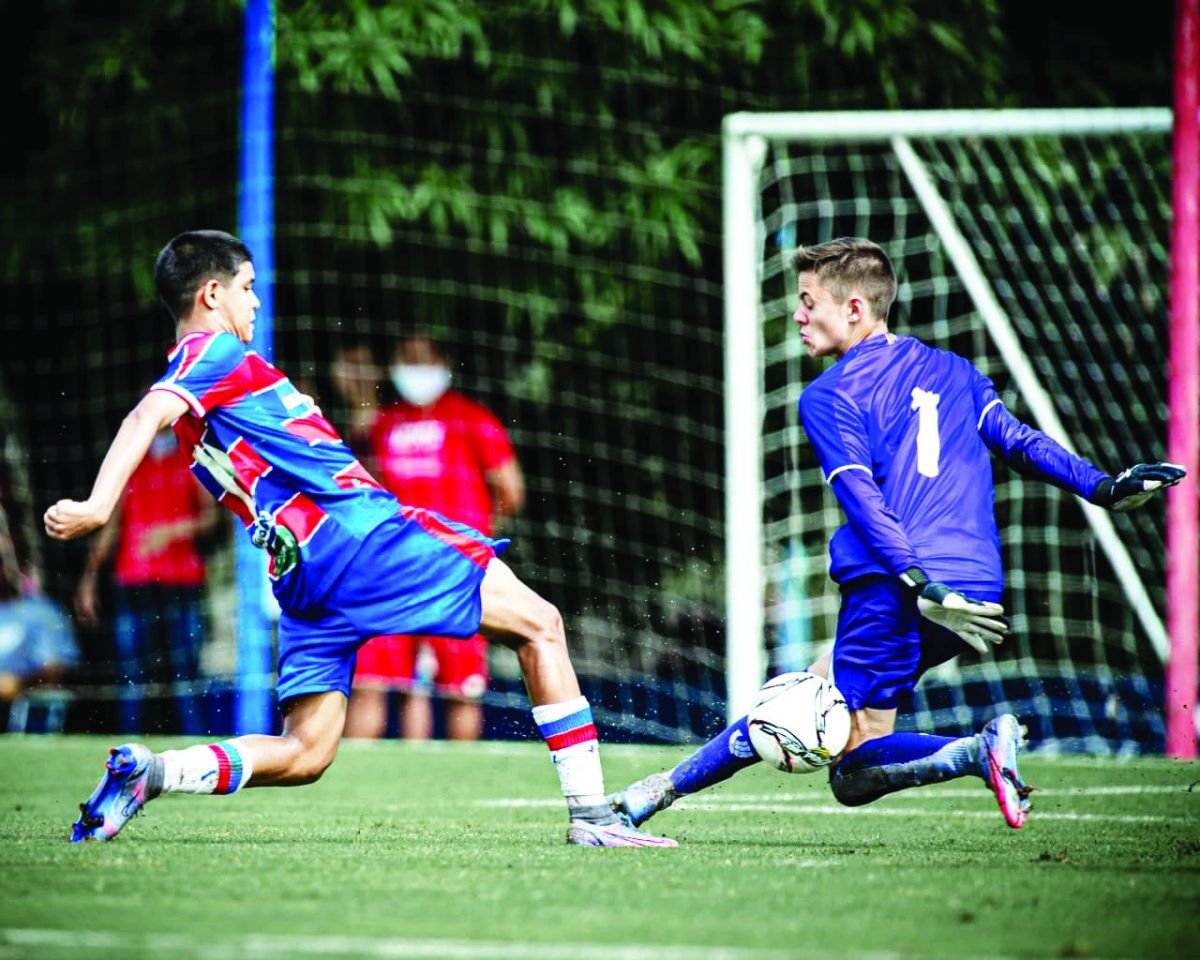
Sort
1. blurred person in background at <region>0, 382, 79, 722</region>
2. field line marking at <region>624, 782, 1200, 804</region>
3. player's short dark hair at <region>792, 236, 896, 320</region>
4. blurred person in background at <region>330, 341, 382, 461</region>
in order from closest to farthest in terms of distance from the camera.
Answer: player's short dark hair at <region>792, 236, 896, 320</region> → field line marking at <region>624, 782, 1200, 804</region> → blurred person in background at <region>330, 341, 382, 461</region> → blurred person in background at <region>0, 382, 79, 722</region>

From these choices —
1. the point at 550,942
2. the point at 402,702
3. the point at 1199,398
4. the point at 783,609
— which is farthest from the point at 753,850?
the point at 402,702

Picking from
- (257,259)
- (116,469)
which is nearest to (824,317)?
(116,469)

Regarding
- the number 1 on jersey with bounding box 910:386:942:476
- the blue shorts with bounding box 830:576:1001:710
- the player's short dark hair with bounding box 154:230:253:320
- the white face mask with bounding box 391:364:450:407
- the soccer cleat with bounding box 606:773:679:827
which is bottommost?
the soccer cleat with bounding box 606:773:679:827

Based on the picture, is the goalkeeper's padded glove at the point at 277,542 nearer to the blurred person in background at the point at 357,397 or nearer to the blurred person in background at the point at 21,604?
the blurred person in background at the point at 357,397

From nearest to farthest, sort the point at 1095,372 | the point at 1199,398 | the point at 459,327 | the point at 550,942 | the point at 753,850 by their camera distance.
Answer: the point at 550,942, the point at 753,850, the point at 1199,398, the point at 1095,372, the point at 459,327

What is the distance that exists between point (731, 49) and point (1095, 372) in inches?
107

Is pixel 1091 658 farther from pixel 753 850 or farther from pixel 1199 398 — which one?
pixel 753 850

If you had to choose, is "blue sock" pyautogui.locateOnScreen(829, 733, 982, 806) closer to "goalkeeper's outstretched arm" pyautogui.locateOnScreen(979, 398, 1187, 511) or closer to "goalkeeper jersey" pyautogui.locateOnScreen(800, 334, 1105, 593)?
"goalkeeper jersey" pyautogui.locateOnScreen(800, 334, 1105, 593)

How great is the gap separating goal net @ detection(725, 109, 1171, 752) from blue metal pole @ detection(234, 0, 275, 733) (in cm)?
237

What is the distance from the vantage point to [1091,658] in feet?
34.8

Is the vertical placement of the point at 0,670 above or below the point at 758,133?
below

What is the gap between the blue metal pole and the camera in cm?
959

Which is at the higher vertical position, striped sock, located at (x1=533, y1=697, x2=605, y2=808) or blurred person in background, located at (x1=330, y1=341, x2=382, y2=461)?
blurred person in background, located at (x1=330, y1=341, x2=382, y2=461)

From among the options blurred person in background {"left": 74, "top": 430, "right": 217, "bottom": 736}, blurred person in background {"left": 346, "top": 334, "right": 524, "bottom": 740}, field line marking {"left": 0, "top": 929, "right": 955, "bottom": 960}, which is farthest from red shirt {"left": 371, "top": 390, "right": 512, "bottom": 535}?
field line marking {"left": 0, "top": 929, "right": 955, "bottom": 960}
